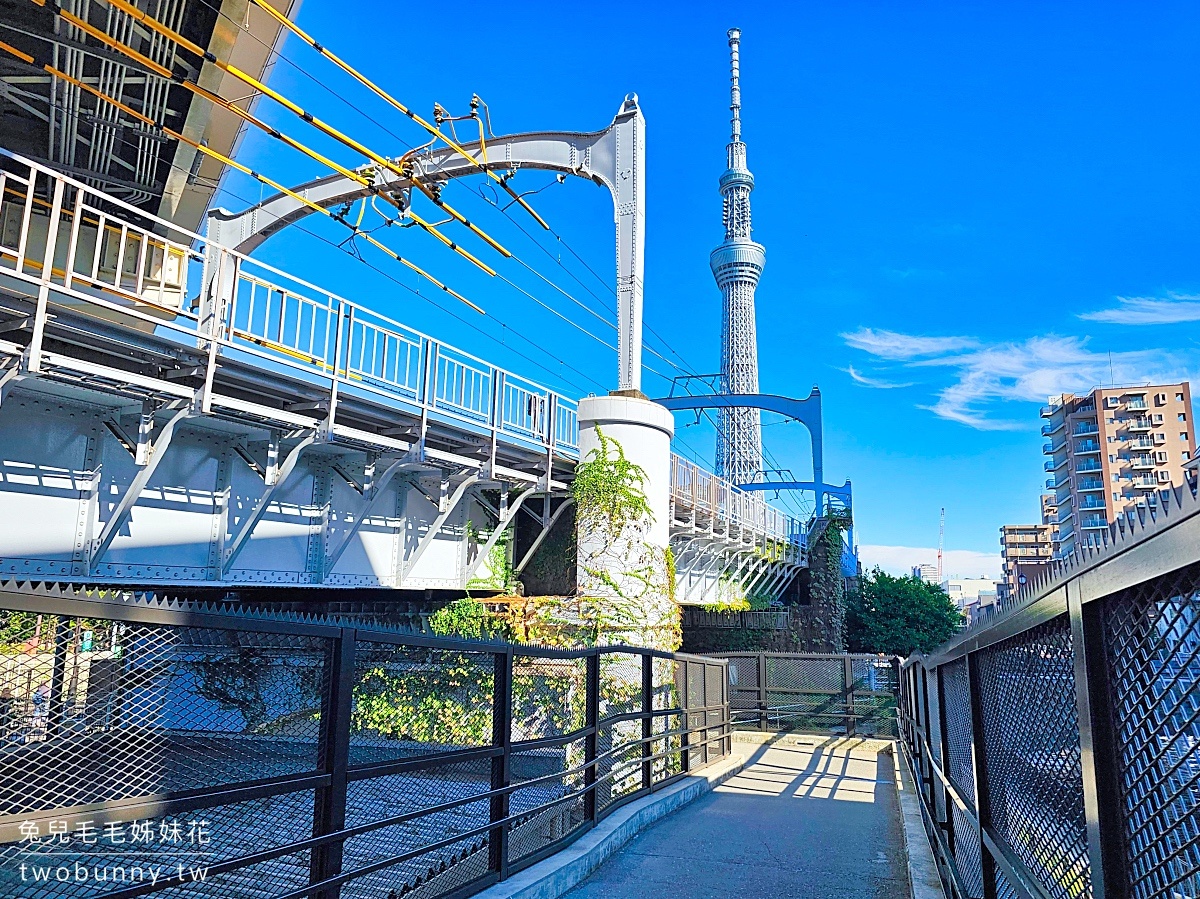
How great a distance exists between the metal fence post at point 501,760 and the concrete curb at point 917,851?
2952 mm

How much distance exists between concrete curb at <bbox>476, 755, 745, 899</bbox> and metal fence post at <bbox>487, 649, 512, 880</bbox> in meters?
0.19

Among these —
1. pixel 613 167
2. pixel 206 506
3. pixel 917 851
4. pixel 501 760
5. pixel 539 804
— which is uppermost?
pixel 613 167

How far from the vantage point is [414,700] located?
588 cm

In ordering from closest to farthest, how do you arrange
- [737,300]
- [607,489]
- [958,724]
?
[958,724] → [607,489] → [737,300]

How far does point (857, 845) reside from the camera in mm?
8336

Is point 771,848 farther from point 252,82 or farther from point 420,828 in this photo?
point 252,82

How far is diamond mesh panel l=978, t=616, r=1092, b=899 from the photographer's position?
2.21 meters

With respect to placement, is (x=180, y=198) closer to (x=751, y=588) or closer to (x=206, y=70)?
(x=206, y=70)

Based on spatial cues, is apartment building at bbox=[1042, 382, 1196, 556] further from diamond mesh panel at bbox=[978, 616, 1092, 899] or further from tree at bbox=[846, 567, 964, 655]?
diamond mesh panel at bbox=[978, 616, 1092, 899]

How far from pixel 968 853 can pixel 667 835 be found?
4.47 m

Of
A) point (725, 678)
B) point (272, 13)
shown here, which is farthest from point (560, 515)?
point (272, 13)

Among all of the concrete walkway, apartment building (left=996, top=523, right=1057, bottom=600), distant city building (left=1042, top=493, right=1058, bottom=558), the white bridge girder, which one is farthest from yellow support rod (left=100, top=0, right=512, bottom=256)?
apartment building (left=996, top=523, right=1057, bottom=600)

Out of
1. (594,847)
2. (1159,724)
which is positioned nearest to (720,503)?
(594,847)

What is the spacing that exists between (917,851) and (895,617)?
37.3 meters
